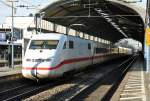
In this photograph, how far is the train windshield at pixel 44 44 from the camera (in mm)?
23891

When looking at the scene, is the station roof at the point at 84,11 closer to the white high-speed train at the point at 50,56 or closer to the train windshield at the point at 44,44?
the white high-speed train at the point at 50,56

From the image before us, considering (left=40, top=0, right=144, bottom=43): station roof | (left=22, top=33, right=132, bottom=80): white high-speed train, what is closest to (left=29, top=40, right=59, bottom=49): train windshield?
(left=22, top=33, right=132, bottom=80): white high-speed train

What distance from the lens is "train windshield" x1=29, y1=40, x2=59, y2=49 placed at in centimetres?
2389

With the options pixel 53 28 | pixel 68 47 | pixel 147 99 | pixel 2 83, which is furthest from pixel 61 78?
pixel 53 28

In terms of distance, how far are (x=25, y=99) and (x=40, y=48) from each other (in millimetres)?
6560

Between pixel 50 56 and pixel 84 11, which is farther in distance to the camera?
pixel 84 11

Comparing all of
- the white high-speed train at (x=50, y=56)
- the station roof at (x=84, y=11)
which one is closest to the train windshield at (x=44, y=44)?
the white high-speed train at (x=50, y=56)

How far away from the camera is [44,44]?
→ 24141 millimetres

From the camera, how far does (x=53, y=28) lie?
64.2 meters

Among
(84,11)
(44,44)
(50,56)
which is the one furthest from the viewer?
(84,11)

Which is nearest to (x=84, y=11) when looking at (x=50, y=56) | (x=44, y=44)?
(x=44, y=44)

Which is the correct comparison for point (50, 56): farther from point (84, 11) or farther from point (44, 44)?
point (84, 11)

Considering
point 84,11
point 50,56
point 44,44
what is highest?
point 84,11

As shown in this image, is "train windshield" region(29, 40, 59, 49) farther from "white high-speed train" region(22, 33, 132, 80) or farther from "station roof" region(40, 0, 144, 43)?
"station roof" region(40, 0, 144, 43)
